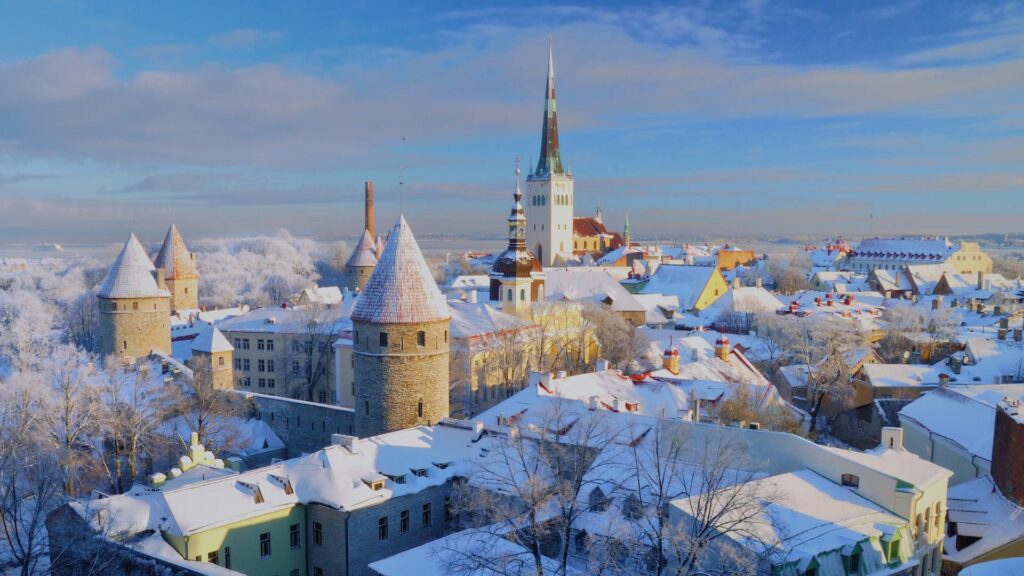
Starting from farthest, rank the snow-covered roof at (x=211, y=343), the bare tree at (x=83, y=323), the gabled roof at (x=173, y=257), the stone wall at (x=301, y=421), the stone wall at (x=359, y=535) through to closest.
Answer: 1. the bare tree at (x=83, y=323)
2. the gabled roof at (x=173, y=257)
3. the snow-covered roof at (x=211, y=343)
4. the stone wall at (x=301, y=421)
5. the stone wall at (x=359, y=535)

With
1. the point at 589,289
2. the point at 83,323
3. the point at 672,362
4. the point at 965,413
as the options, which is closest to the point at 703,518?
the point at 965,413

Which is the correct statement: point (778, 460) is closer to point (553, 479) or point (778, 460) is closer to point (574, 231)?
point (553, 479)

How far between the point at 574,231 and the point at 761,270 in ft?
92.5

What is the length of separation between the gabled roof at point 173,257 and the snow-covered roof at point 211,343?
19851mm

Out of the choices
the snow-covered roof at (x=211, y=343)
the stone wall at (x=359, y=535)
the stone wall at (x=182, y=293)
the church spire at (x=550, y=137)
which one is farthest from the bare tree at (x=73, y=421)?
the church spire at (x=550, y=137)

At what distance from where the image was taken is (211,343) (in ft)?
132

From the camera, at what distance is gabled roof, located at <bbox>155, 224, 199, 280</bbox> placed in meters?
58.4

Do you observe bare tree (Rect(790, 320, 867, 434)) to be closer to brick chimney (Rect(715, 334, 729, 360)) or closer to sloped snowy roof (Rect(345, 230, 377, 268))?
brick chimney (Rect(715, 334, 729, 360))

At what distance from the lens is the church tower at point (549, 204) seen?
347ft

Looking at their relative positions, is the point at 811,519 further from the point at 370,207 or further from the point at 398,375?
the point at 370,207

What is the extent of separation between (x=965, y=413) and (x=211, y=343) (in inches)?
1266

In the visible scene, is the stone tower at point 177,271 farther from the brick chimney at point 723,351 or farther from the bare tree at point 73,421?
the brick chimney at point 723,351

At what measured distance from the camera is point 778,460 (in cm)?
2131

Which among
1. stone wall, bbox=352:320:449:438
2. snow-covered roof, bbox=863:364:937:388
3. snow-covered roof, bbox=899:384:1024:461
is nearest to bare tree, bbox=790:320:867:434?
snow-covered roof, bbox=863:364:937:388
